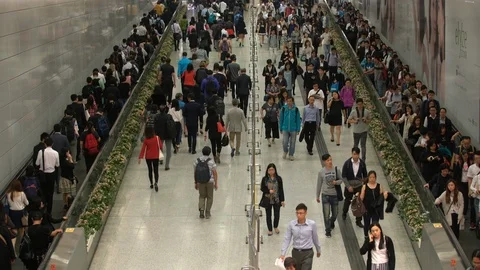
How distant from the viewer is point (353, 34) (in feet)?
105

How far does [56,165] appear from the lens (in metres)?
15.3

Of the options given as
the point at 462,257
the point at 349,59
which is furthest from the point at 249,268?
the point at 349,59

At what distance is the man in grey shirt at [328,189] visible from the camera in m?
14.0

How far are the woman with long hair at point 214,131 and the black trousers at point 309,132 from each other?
5.55ft

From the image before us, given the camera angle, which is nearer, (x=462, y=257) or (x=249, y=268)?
(x=249, y=268)

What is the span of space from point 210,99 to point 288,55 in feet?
16.0

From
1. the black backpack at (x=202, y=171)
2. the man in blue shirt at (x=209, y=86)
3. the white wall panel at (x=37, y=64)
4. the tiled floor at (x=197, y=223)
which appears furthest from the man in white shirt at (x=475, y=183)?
the man in blue shirt at (x=209, y=86)

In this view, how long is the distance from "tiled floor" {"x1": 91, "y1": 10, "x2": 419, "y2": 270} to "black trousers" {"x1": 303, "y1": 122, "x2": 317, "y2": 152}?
0.24m

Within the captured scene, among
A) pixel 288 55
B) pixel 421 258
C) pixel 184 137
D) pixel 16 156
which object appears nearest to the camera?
pixel 421 258

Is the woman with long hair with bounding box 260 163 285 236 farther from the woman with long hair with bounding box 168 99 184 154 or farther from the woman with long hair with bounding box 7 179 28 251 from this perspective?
the woman with long hair with bounding box 168 99 184 154

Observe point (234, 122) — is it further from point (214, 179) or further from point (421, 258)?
point (421, 258)

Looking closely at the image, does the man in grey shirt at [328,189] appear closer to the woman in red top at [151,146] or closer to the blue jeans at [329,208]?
the blue jeans at [329,208]

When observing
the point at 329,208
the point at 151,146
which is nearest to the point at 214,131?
the point at 151,146

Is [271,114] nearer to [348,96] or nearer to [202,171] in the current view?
[348,96]
